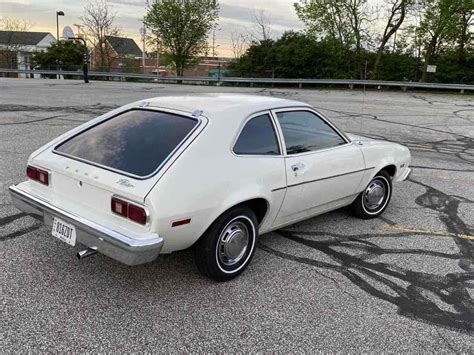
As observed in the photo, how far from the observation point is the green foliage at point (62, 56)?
38906 mm

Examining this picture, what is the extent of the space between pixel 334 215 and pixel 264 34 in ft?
113

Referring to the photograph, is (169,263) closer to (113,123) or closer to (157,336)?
(157,336)

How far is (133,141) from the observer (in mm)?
3527

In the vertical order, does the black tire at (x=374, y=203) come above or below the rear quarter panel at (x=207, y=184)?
below

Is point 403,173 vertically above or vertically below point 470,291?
above

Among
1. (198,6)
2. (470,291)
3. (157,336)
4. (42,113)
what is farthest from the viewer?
(198,6)

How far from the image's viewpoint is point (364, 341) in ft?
→ 9.49

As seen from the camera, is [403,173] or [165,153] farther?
[403,173]

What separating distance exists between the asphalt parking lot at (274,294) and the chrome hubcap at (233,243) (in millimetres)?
201

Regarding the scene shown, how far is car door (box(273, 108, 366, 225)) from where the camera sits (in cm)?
390

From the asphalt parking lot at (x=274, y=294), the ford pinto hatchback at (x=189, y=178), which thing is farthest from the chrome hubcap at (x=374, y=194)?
the ford pinto hatchback at (x=189, y=178)

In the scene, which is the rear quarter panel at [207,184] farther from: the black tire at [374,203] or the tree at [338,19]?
the tree at [338,19]

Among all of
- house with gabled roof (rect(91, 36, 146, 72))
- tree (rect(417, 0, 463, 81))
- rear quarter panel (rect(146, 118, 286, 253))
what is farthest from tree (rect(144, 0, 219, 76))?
rear quarter panel (rect(146, 118, 286, 253))

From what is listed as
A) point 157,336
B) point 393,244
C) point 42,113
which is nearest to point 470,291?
point 393,244
